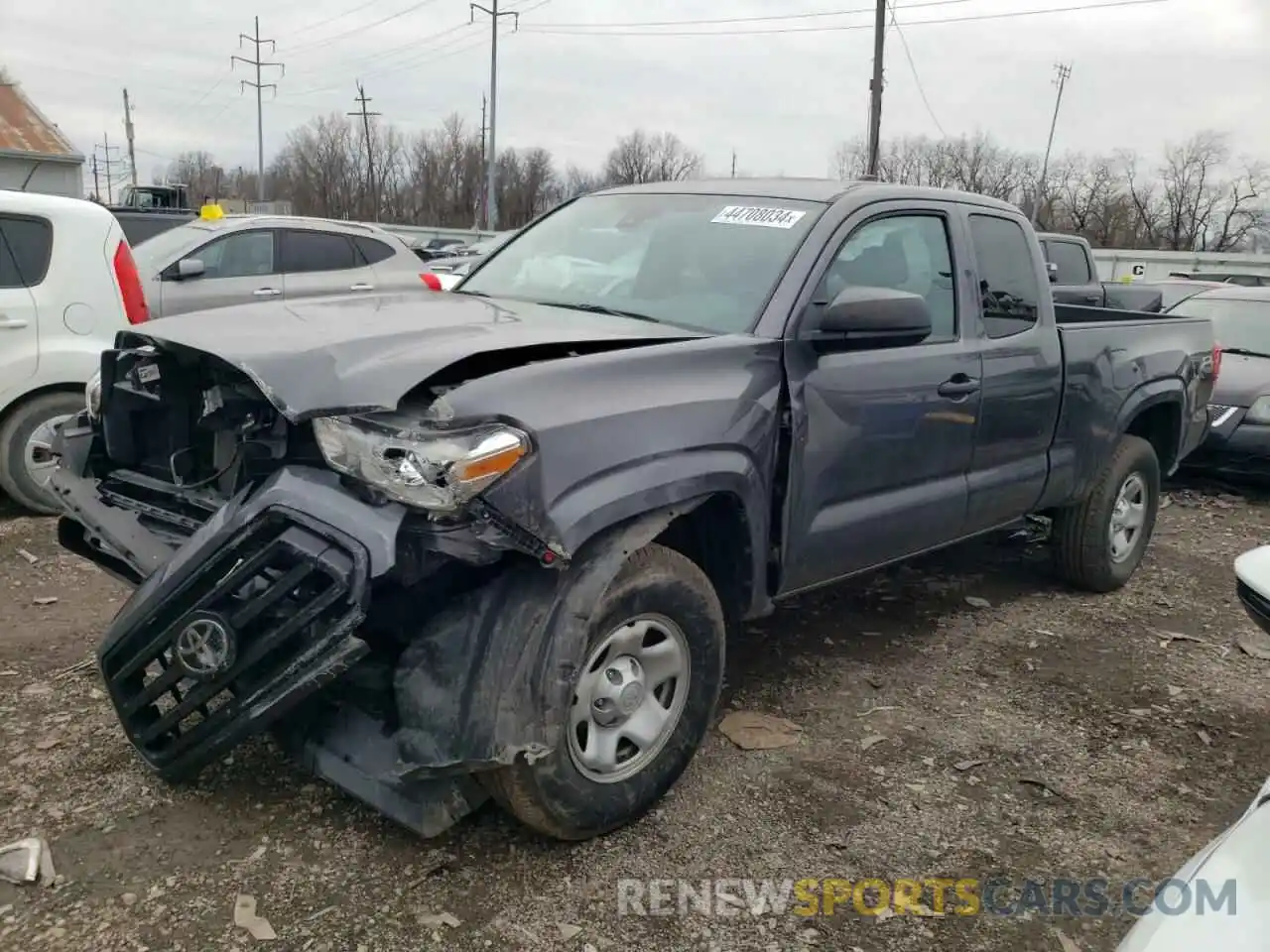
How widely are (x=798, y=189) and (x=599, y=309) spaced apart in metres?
0.95

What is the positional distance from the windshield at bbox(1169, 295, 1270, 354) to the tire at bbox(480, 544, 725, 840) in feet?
24.1

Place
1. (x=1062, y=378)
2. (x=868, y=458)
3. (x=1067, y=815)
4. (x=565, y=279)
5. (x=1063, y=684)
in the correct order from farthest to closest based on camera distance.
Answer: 1. (x=1062, y=378)
2. (x=1063, y=684)
3. (x=565, y=279)
4. (x=868, y=458)
5. (x=1067, y=815)

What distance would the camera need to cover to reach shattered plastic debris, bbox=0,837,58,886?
8.80 ft

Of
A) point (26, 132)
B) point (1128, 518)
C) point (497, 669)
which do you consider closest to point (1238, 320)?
point (1128, 518)

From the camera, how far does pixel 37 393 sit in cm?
576

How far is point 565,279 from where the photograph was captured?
4.03m

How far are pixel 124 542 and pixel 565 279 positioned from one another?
71.8 inches

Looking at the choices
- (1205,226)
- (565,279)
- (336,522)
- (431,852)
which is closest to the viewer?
(336,522)

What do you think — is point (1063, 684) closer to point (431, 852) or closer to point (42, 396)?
point (431, 852)

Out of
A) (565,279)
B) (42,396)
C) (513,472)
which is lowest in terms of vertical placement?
(42,396)

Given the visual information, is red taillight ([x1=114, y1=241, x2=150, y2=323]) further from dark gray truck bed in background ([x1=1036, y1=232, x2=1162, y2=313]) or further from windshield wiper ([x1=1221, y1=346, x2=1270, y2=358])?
dark gray truck bed in background ([x1=1036, y1=232, x2=1162, y2=313])

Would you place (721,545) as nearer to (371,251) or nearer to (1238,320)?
(371,251)

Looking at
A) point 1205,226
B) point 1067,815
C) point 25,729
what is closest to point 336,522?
point 25,729

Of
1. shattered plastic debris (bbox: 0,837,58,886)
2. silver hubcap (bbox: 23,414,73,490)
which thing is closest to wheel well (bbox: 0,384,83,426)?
silver hubcap (bbox: 23,414,73,490)
